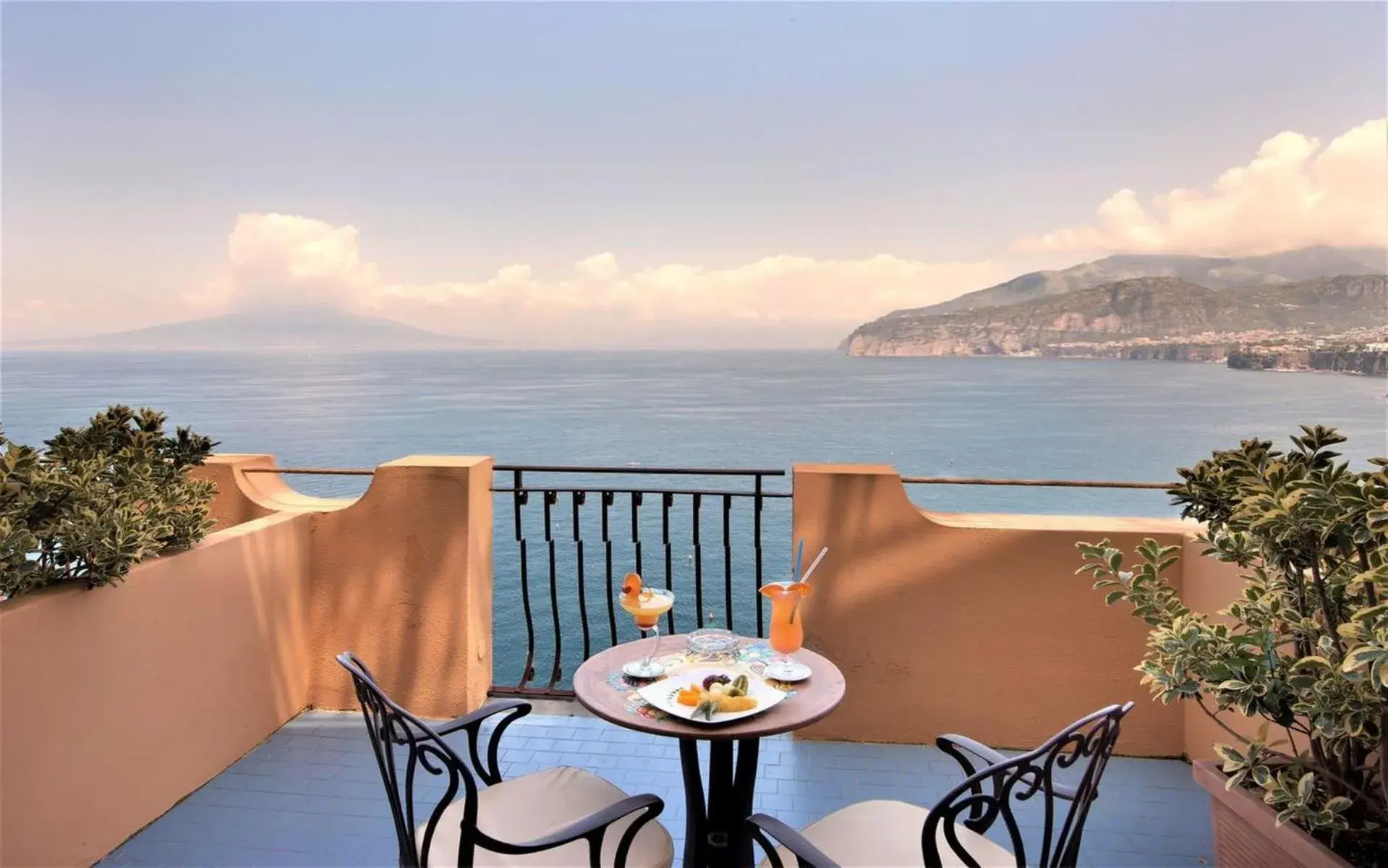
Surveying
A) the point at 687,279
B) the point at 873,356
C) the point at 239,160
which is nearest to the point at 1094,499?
the point at 873,356

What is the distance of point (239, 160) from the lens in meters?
44.3

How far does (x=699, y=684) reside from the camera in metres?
2.14

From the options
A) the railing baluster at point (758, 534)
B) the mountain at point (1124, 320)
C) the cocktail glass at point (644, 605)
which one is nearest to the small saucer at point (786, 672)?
the cocktail glass at point (644, 605)

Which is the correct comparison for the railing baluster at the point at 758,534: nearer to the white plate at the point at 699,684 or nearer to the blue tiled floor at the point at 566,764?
the blue tiled floor at the point at 566,764

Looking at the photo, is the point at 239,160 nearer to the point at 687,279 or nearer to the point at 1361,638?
the point at 687,279

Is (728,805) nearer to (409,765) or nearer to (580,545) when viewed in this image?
(409,765)

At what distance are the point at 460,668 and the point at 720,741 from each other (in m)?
2.00

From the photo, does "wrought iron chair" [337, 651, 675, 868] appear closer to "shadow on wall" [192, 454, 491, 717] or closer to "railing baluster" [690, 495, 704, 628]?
"shadow on wall" [192, 454, 491, 717]

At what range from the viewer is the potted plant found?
5.12ft

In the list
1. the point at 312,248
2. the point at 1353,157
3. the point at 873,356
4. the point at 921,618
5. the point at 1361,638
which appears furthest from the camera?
the point at 873,356

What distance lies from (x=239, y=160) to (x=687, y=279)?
27.7 m

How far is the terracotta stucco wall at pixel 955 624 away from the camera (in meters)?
3.24

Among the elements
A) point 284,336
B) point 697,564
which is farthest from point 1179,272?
point 284,336

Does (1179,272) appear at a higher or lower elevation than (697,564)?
higher
